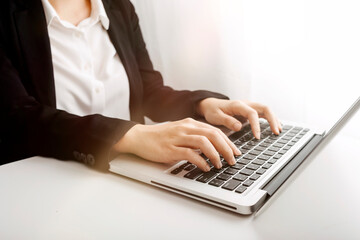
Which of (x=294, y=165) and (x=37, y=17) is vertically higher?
(x=37, y=17)

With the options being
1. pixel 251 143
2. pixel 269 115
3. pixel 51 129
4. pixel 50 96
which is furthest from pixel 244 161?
pixel 50 96

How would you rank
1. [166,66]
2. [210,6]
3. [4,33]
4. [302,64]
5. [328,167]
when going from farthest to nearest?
[166,66] → [210,6] → [302,64] → [4,33] → [328,167]

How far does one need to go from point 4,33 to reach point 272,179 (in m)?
0.74

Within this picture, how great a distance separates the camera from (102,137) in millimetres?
661

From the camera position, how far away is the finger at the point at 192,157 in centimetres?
57

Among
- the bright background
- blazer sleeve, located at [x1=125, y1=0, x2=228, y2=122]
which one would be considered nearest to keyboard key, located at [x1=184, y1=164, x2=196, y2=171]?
blazer sleeve, located at [x1=125, y1=0, x2=228, y2=122]

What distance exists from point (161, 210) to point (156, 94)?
2.22 feet

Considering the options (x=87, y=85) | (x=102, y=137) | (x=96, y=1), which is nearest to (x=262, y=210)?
(x=102, y=137)

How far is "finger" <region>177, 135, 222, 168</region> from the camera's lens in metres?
0.58

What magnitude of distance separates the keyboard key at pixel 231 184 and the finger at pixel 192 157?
0.17ft

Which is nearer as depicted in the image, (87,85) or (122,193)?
(122,193)

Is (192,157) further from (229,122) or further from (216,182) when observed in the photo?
(229,122)

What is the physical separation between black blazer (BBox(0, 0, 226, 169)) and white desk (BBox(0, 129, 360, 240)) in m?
0.10

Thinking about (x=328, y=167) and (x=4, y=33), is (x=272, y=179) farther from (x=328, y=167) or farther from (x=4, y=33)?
(x=4, y=33)
